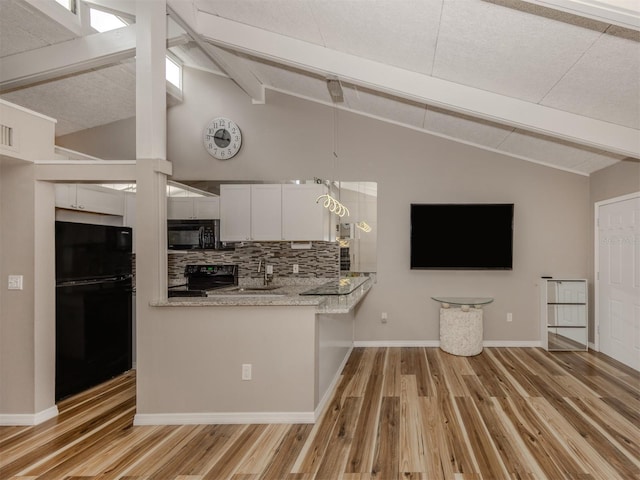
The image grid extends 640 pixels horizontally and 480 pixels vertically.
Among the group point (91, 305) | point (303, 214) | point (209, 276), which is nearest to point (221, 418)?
point (91, 305)

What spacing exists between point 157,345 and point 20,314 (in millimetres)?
1132

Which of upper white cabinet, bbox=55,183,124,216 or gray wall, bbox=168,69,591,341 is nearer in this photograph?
upper white cabinet, bbox=55,183,124,216

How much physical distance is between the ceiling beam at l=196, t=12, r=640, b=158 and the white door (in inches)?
47.9

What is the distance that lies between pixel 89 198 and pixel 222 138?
77.5 inches

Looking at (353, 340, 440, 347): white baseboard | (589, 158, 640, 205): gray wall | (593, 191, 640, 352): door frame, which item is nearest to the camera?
(589, 158, 640, 205): gray wall

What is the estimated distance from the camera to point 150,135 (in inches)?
124

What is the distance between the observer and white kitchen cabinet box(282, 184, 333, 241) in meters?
5.07

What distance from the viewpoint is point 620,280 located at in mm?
4609

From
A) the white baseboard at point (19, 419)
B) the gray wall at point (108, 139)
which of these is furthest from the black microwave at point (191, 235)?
the white baseboard at point (19, 419)

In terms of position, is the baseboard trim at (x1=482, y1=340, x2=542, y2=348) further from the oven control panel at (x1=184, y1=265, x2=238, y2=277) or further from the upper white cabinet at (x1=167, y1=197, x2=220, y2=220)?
the upper white cabinet at (x1=167, y1=197, x2=220, y2=220)

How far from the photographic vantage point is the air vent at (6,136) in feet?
9.46

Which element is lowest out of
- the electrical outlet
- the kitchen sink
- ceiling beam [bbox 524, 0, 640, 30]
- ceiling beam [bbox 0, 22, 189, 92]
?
the kitchen sink

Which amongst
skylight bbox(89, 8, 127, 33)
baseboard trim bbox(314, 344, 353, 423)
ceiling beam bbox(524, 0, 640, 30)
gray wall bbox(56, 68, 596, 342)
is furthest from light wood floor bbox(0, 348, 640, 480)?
skylight bbox(89, 8, 127, 33)

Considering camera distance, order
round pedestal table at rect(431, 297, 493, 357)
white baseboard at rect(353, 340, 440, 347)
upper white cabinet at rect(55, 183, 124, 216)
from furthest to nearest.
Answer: white baseboard at rect(353, 340, 440, 347) → round pedestal table at rect(431, 297, 493, 357) → upper white cabinet at rect(55, 183, 124, 216)
